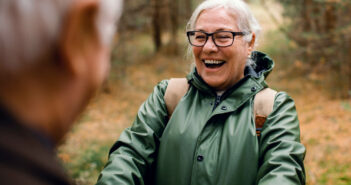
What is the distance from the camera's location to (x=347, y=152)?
225 inches

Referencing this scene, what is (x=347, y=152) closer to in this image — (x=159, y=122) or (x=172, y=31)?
(x=159, y=122)

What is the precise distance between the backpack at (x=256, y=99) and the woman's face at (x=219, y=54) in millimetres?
186

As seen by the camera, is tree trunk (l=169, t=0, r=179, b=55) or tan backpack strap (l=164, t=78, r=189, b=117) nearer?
tan backpack strap (l=164, t=78, r=189, b=117)

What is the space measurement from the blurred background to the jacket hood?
2.72m

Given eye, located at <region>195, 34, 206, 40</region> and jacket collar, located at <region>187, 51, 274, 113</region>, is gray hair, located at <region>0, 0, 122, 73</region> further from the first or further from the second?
eye, located at <region>195, 34, 206, 40</region>

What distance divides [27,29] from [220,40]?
6.13 ft

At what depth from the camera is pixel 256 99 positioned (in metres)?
2.33

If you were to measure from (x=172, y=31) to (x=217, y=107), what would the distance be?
13.1 meters

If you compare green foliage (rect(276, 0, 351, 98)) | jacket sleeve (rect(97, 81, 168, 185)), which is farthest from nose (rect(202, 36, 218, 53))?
green foliage (rect(276, 0, 351, 98))

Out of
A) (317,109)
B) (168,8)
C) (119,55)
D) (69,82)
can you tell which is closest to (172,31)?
(168,8)

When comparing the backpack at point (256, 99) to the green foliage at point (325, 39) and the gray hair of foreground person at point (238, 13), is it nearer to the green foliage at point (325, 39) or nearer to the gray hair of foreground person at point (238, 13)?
the gray hair of foreground person at point (238, 13)

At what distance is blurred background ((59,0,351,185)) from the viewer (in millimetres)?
5557

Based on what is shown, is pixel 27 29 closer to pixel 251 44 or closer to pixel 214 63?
pixel 214 63

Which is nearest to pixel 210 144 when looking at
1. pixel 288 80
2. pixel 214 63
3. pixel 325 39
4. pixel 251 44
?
pixel 214 63
